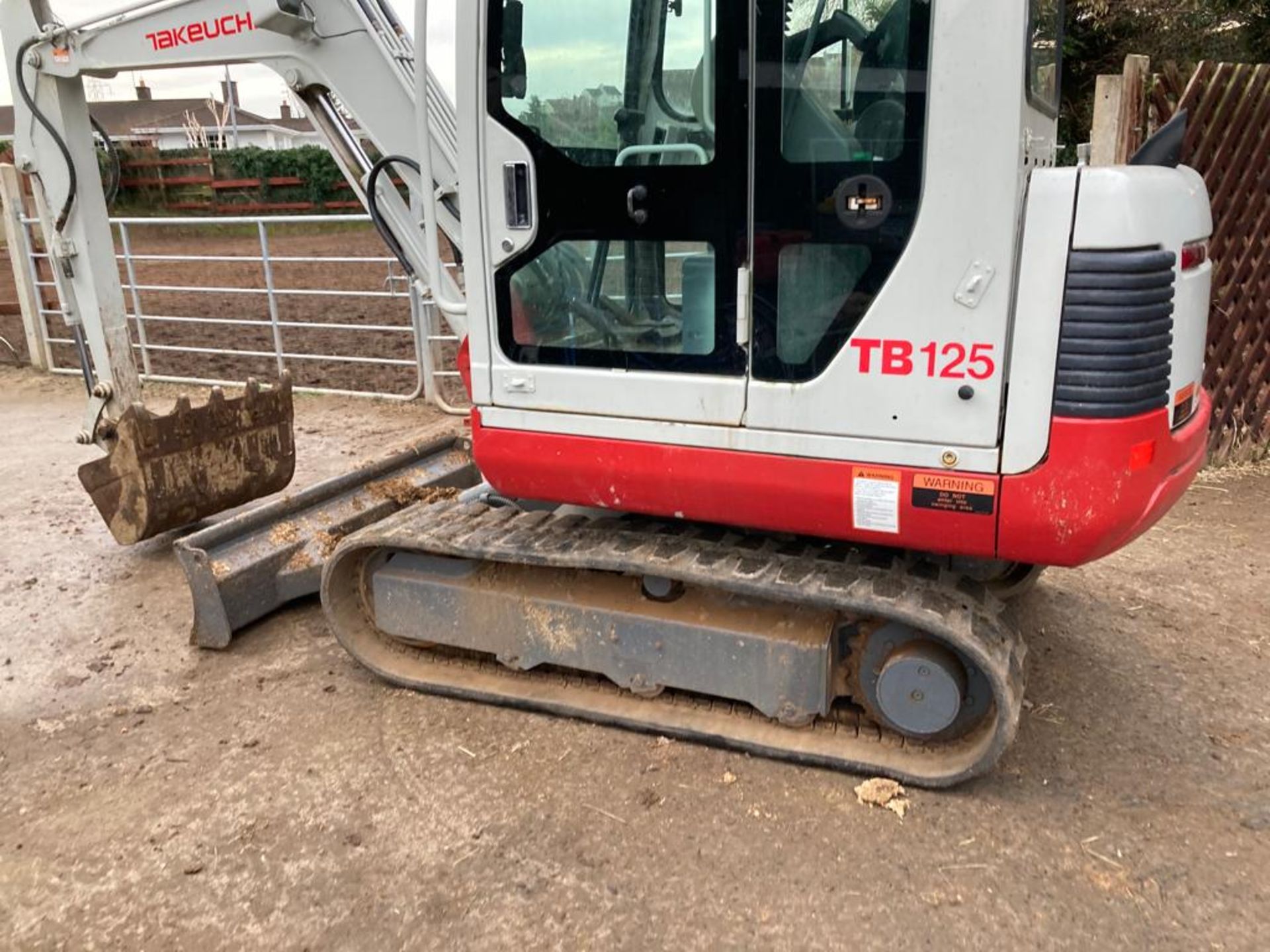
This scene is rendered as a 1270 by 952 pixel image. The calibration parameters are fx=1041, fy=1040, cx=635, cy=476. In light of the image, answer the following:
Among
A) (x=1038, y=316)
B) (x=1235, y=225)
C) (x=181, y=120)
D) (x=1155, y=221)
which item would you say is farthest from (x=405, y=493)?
(x=181, y=120)

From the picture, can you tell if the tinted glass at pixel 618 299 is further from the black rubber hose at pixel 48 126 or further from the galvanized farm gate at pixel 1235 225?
the galvanized farm gate at pixel 1235 225

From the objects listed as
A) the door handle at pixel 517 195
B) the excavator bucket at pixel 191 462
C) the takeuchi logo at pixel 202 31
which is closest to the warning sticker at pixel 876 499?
the door handle at pixel 517 195

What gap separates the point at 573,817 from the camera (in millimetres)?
3088

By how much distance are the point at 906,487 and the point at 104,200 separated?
3943mm

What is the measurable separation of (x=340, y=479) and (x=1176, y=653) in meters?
3.57

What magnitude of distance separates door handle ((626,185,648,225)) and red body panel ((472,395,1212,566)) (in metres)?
0.66

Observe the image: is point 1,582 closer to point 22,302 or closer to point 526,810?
point 526,810

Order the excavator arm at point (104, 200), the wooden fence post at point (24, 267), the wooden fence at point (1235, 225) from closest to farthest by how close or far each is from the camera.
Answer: the excavator arm at point (104, 200)
the wooden fence at point (1235, 225)
the wooden fence post at point (24, 267)

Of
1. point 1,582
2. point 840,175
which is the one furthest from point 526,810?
point 1,582

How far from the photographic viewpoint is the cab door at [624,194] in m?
2.85

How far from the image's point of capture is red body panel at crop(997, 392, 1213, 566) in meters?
2.64

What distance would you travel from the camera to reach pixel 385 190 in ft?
13.6

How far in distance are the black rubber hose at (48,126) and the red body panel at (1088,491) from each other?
162 inches

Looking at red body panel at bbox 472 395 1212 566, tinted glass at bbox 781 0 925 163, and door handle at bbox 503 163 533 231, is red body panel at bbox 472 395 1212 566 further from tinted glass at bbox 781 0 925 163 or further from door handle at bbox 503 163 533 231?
tinted glass at bbox 781 0 925 163
